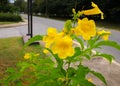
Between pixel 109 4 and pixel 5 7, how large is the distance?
58.4 feet

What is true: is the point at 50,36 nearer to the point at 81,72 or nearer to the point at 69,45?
the point at 69,45

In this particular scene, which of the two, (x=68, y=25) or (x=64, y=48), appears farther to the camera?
(x=68, y=25)

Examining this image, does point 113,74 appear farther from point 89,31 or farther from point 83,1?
point 83,1

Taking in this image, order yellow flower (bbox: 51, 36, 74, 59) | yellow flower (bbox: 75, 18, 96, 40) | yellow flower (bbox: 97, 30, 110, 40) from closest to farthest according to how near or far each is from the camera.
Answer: yellow flower (bbox: 51, 36, 74, 59) < yellow flower (bbox: 75, 18, 96, 40) < yellow flower (bbox: 97, 30, 110, 40)

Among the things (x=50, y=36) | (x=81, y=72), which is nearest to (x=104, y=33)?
(x=81, y=72)

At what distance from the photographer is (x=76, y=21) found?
1.83m

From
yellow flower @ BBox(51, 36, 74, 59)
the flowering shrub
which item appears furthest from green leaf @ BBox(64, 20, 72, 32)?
yellow flower @ BBox(51, 36, 74, 59)

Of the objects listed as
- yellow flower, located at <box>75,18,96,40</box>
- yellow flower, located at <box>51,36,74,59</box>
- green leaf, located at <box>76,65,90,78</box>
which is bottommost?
green leaf, located at <box>76,65,90,78</box>

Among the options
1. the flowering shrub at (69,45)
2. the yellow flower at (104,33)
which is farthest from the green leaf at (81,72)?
the yellow flower at (104,33)

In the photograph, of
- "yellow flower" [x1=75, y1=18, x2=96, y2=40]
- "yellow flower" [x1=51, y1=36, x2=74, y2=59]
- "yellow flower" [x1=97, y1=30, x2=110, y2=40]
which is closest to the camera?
"yellow flower" [x1=51, y1=36, x2=74, y2=59]

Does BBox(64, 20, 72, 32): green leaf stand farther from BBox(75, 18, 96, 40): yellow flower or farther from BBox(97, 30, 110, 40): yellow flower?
BBox(97, 30, 110, 40): yellow flower

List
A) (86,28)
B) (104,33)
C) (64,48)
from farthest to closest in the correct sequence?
(104,33) < (86,28) < (64,48)

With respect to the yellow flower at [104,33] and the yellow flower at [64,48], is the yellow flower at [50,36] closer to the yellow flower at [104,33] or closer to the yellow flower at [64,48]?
the yellow flower at [64,48]

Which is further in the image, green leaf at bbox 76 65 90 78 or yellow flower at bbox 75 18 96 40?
green leaf at bbox 76 65 90 78
